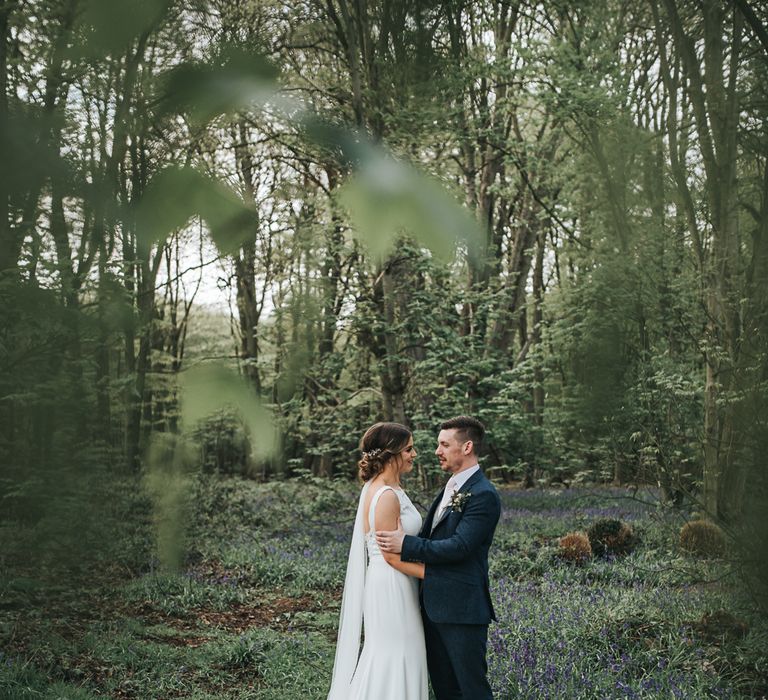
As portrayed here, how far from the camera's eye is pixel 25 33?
1.88 ft

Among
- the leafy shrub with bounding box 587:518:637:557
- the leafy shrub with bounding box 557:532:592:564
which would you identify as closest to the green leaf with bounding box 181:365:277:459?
the leafy shrub with bounding box 557:532:592:564

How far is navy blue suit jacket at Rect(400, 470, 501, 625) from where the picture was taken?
3.39 metres

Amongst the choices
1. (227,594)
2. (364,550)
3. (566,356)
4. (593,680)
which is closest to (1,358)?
(566,356)

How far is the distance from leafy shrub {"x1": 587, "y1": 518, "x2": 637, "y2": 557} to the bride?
22.2 ft

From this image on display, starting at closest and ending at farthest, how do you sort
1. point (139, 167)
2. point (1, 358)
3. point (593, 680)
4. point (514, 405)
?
1. point (1, 358)
2. point (139, 167)
3. point (593, 680)
4. point (514, 405)

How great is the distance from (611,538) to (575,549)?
58cm

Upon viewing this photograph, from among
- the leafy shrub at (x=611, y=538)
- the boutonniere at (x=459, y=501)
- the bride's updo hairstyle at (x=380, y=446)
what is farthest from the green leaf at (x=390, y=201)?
the leafy shrub at (x=611, y=538)

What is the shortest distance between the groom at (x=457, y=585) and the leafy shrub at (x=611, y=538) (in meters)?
6.69

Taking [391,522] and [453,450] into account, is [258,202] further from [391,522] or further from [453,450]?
[453,450]

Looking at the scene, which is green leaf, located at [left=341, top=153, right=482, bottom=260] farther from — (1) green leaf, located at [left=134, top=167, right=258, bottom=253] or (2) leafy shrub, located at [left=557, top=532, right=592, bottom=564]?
(2) leafy shrub, located at [left=557, top=532, right=592, bottom=564]

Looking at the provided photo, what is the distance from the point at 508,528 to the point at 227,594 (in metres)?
5.03

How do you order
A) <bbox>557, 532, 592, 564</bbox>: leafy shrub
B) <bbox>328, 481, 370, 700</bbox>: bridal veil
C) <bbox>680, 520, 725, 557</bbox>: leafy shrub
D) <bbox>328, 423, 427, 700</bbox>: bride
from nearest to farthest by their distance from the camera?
<bbox>680, 520, 725, 557</bbox>: leafy shrub → <bbox>328, 423, 427, 700</bbox>: bride → <bbox>328, 481, 370, 700</bbox>: bridal veil → <bbox>557, 532, 592, 564</bbox>: leafy shrub

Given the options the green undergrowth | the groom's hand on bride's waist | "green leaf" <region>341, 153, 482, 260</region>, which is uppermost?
"green leaf" <region>341, 153, 482, 260</region>

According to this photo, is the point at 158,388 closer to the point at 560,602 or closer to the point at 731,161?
the point at 731,161
